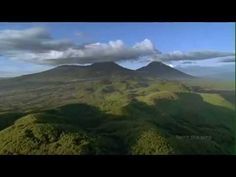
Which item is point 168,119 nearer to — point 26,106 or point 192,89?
point 192,89

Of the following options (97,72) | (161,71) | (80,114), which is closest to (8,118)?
(80,114)

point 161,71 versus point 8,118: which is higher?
point 161,71

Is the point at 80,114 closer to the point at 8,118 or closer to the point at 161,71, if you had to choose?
the point at 8,118

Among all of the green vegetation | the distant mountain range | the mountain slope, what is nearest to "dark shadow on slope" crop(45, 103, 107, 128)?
the green vegetation

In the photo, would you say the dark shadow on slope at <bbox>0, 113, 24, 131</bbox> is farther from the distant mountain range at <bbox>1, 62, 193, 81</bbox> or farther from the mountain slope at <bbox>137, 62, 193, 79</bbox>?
the mountain slope at <bbox>137, 62, 193, 79</bbox>

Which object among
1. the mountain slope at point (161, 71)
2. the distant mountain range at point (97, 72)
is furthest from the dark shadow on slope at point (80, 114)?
the mountain slope at point (161, 71)
